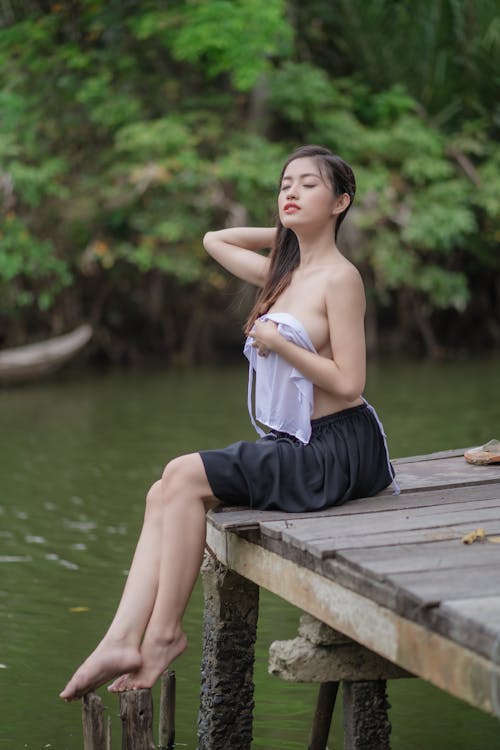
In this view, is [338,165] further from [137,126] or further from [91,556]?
A: [137,126]

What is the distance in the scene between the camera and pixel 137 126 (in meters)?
14.8

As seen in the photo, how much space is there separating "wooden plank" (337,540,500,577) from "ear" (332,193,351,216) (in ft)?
3.92

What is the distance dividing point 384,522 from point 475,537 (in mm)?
313

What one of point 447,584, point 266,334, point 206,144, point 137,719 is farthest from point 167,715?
point 206,144

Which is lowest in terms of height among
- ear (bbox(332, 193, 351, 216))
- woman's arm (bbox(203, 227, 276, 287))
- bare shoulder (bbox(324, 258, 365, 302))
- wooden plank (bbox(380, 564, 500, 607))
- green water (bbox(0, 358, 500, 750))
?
green water (bbox(0, 358, 500, 750))

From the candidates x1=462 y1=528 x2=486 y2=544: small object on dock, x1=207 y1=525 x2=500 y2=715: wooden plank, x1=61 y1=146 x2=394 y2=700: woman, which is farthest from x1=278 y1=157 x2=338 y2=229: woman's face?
x1=462 y1=528 x2=486 y2=544: small object on dock

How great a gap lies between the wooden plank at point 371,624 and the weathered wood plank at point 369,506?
8 cm

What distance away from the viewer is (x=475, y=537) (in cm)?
332

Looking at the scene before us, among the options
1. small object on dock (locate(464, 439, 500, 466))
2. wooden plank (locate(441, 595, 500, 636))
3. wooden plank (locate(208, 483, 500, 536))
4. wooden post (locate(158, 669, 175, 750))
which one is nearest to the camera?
wooden plank (locate(441, 595, 500, 636))

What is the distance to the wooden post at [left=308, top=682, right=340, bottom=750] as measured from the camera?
3.79 m

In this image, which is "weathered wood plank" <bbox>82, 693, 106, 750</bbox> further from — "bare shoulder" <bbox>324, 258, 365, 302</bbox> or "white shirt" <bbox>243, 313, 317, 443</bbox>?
"bare shoulder" <bbox>324, 258, 365, 302</bbox>

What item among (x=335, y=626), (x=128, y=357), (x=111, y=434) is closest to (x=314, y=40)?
(x=128, y=357)

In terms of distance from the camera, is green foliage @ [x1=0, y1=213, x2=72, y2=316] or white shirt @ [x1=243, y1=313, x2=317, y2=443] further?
green foliage @ [x1=0, y1=213, x2=72, y2=316]

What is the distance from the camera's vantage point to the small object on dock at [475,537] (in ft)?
10.8
